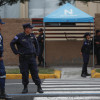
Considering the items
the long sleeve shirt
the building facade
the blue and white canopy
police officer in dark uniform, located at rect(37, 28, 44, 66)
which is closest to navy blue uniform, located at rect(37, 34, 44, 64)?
police officer in dark uniform, located at rect(37, 28, 44, 66)

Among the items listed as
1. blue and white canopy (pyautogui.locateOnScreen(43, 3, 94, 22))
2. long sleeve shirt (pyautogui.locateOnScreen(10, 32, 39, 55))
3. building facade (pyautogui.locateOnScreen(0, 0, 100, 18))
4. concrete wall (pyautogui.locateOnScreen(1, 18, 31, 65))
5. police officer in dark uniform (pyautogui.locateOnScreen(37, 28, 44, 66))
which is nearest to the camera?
long sleeve shirt (pyautogui.locateOnScreen(10, 32, 39, 55))

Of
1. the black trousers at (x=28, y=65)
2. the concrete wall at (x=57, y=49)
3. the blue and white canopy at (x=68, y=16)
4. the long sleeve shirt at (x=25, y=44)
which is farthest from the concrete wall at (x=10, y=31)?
the black trousers at (x=28, y=65)

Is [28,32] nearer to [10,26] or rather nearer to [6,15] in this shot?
[10,26]

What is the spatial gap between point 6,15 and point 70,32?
6.42 metres

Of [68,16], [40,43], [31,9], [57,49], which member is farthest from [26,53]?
[31,9]

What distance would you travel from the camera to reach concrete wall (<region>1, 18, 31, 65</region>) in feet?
54.3

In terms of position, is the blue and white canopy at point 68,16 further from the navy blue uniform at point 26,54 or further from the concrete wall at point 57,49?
the navy blue uniform at point 26,54

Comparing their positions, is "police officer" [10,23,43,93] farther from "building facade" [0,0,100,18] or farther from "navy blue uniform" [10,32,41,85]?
"building facade" [0,0,100,18]

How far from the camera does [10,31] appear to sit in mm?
16656

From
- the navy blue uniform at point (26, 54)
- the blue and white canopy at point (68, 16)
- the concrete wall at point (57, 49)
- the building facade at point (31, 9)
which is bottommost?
the concrete wall at point (57, 49)

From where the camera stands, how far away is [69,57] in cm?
1659

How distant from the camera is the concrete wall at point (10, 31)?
16.5 meters

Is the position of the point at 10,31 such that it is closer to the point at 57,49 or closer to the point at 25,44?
the point at 57,49

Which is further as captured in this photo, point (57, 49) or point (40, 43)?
point (57, 49)
